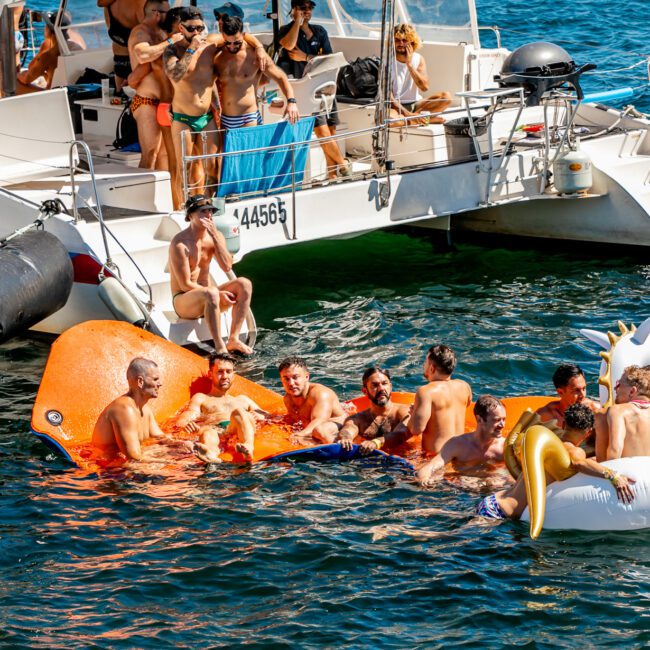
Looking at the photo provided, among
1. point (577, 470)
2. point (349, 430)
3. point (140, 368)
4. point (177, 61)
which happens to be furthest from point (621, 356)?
point (177, 61)

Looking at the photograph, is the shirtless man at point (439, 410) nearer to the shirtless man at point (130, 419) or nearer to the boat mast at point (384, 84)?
the shirtless man at point (130, 419)

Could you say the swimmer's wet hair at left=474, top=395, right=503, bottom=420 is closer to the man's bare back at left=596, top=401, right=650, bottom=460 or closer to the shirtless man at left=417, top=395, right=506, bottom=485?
the shirtless man at left=417, top=395, right=506, bottom=485

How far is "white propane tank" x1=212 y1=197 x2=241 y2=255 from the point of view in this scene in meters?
10.8

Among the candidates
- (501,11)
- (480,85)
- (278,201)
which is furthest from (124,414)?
(501,11)

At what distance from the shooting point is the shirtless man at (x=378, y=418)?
8523 mm

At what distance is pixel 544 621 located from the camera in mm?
6340

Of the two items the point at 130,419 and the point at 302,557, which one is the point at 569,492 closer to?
the point at 302,557

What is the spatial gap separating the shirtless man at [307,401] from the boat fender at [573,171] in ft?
14.9

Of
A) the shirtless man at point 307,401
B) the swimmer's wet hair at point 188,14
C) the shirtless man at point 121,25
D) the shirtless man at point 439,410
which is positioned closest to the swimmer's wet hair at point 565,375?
the shirtless man at point 439,410

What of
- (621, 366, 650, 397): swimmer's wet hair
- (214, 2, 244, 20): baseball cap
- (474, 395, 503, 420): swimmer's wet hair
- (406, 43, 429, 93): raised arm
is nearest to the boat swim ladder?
(214, 2, 244, 20): baseball cap

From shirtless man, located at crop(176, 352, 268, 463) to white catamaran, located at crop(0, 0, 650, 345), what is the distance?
3.75 ft

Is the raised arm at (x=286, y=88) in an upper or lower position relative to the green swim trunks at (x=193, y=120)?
upper

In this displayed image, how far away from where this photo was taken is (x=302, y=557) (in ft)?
23.1

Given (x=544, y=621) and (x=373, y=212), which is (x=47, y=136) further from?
(x=544, y=621)
